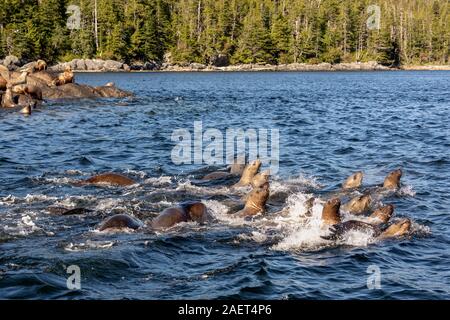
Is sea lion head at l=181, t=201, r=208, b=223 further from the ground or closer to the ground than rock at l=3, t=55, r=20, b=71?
closer to the ground

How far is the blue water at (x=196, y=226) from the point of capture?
11367 mm

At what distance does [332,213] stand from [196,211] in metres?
3.36

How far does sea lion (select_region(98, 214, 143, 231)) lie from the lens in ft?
46.9

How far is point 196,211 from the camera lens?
50.8ft

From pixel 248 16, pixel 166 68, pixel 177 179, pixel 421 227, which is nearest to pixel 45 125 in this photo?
pixel 177 179

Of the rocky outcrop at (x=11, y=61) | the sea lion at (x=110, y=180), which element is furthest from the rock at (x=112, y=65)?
the sea lion at (x=110, y=180)

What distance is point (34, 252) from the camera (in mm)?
12711

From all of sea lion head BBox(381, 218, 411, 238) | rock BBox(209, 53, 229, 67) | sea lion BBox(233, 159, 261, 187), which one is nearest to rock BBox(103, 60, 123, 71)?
rock BBox(209, 53, 229, 67)

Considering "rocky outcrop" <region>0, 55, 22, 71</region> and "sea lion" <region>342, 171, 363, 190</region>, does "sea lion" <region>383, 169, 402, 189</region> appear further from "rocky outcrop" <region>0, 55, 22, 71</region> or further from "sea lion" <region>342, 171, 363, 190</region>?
"rocky outcrop" <region>0, 55, 22, 71</region>

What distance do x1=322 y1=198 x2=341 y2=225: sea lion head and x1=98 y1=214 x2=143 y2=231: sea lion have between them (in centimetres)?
451

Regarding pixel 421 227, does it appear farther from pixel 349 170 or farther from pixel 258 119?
pixel 258 119

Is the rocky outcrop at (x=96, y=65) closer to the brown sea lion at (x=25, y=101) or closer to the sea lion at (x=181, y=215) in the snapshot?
the brown sea lion at (x=25, y=101)

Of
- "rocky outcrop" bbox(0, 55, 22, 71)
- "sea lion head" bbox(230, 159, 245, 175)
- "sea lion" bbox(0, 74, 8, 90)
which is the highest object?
"rocky outcrop" bbox(0, 55, 22, 71)

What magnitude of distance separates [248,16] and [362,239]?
140 m
